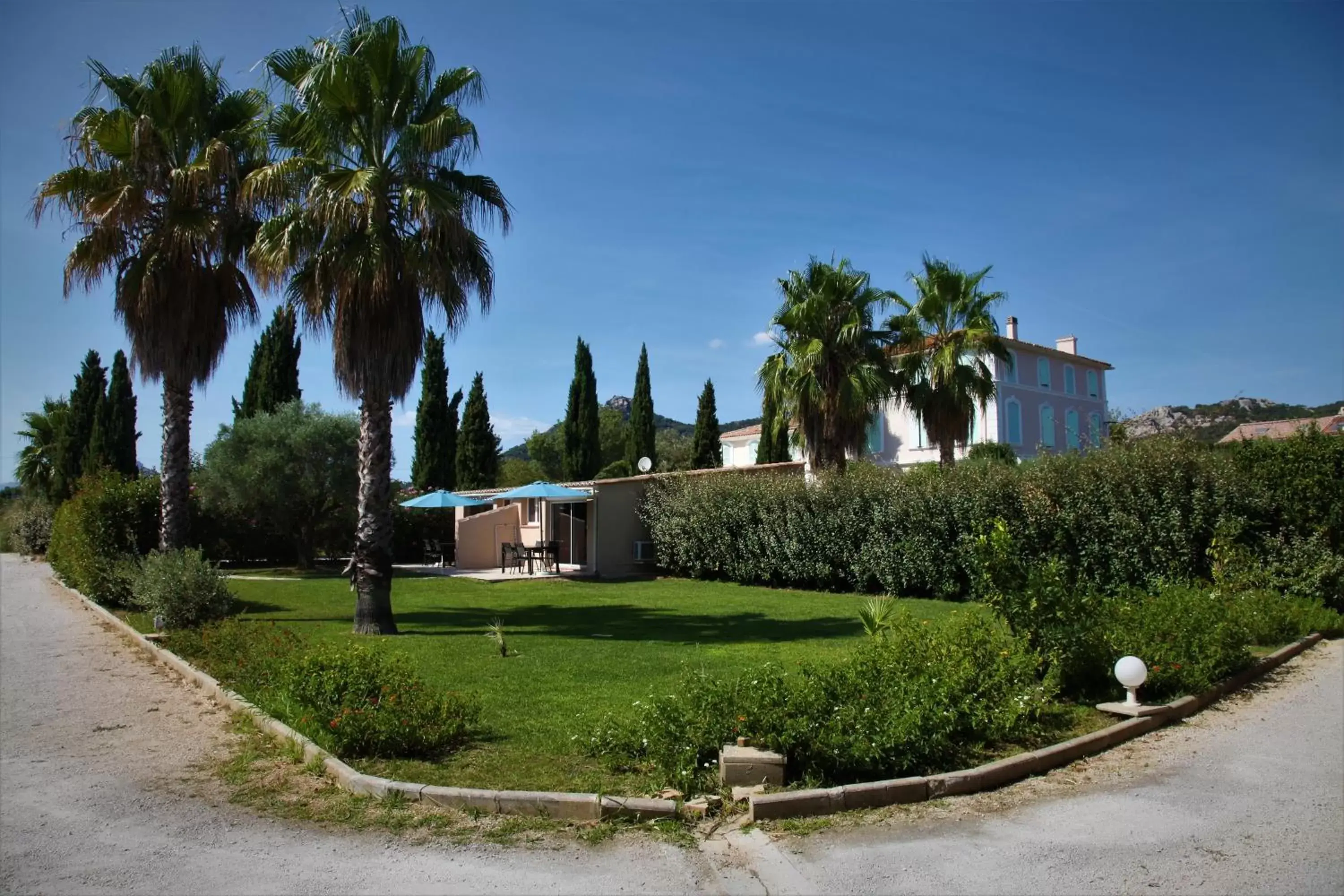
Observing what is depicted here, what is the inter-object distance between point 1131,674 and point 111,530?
19.5 meters

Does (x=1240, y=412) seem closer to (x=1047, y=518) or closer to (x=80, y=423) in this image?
(x=1047, y=518)

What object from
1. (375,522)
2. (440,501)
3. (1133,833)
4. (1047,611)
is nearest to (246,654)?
(375,522)

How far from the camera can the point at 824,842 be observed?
195 inches

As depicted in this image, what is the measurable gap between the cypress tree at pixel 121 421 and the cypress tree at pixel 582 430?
946 inches

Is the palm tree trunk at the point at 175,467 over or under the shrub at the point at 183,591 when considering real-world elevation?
over

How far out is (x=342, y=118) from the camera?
1342cm

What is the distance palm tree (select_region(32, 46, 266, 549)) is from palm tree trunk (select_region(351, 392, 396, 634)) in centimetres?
459

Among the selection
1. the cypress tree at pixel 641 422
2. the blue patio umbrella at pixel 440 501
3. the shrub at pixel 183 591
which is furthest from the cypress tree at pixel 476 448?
the shrub at pixel 183 591

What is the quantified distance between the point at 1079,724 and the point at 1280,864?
267 cm

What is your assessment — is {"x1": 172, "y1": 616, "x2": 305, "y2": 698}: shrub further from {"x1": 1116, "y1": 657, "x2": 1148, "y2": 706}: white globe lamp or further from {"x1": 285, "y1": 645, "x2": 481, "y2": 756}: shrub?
{"x1": 1116, "y1": 657, "x2": 1148, "y2": 706}: white globe lamp

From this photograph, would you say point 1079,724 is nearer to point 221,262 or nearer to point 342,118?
point 342,118

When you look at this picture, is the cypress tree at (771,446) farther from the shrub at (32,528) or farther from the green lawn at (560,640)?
the shrub at (32,528)

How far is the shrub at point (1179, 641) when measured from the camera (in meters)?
8.28

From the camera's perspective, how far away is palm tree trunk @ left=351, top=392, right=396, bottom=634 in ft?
44.9
